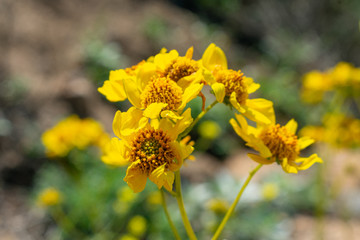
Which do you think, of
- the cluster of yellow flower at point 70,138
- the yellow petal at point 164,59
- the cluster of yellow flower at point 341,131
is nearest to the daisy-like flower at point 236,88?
the yellow petal at point 164,59

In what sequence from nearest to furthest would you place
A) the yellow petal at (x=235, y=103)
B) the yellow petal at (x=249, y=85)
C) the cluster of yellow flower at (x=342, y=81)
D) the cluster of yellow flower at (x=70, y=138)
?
the yellow petal at (x=235, y=103)
the yellow petal at (x=249, y=85)
the cluster of yellow flower at (x=342, y=81)
the cluster of yellow flower at (x=70, y=138)

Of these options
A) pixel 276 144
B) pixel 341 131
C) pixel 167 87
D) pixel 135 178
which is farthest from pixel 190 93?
pixel 341 131

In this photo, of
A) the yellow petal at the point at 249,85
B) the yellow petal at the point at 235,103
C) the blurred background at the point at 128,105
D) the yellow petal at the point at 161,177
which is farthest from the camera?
the blurred background at the point at 128,105

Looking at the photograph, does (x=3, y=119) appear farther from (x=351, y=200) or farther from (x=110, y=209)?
(x=351, y=200)

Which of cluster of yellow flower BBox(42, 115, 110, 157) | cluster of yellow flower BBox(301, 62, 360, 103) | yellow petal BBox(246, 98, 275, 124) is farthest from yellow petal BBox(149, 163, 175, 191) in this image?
cluster of yellow flower BBox(301, 62, 360, 103)

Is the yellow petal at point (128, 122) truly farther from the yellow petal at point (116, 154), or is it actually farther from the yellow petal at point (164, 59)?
the yellow petal at point (164, 59)

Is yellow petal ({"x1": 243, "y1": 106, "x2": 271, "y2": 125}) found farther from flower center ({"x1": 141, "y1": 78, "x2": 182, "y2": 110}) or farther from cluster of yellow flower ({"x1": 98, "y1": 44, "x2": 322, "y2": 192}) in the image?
flower center ({"x1": 141, "y1": 78, "x2": 182, "y2": 110})
